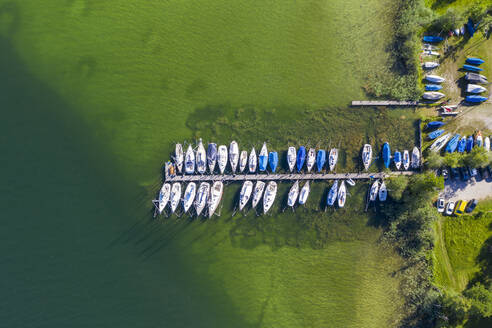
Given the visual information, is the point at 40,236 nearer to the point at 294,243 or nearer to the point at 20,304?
the point at 20,304

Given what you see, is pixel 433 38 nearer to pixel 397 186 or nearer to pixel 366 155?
pixel 366 155

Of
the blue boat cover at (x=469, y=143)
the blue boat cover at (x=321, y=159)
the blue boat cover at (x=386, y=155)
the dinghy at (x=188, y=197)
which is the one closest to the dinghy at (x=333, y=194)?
the blue boat cover at (x=321, y=159)

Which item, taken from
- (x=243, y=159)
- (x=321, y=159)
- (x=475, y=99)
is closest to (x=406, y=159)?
(x=321, y=159)

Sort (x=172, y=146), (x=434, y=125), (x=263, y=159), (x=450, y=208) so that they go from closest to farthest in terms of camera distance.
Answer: (x=450, y=208) → (x=434, y=125) → (x=263, y=159) → (x=172, y=146)

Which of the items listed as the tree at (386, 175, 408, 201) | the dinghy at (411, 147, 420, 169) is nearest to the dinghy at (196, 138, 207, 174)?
the tree at (386, 175, 408, 201)

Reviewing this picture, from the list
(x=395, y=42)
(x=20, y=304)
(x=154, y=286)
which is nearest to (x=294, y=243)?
(x=154, y=286)

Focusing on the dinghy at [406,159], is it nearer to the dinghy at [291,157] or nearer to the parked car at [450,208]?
the parked car at [450,208]
